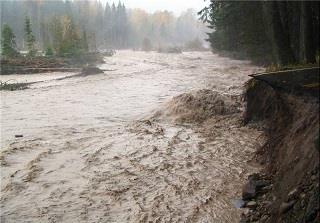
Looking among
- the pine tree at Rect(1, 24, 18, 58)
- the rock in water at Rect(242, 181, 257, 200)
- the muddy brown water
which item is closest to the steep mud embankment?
the rock in water at Rect(242, 181, 257, 200)

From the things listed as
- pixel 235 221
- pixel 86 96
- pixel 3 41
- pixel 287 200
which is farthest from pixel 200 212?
pixel 3 41

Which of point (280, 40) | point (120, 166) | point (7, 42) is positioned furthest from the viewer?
point (7, 42)

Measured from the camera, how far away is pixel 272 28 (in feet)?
36.7

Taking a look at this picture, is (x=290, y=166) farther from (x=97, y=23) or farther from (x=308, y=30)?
(x=97, y=23)

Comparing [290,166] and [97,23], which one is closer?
[290,166]

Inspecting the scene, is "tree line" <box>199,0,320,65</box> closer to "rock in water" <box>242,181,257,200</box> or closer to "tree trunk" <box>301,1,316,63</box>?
"tree trunk" <box>301,1,316,63</box>

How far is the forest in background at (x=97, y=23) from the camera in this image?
99.0 metres

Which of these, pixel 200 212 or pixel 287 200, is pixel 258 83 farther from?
pixel 287 200

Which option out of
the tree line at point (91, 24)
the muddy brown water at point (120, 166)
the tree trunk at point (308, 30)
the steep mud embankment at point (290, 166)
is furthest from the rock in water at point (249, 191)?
the tree line at point (91, 24)

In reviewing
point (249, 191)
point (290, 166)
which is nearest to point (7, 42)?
point (249, 191)

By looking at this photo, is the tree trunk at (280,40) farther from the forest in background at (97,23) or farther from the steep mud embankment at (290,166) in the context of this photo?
the forest in background at (97,23)

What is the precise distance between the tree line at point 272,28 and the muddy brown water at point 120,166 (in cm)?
276

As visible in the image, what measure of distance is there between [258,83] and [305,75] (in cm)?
477

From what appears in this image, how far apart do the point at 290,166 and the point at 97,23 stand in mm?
124551
